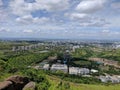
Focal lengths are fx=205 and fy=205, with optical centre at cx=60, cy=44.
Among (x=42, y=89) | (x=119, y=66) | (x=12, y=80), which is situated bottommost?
(x=119, y=66)

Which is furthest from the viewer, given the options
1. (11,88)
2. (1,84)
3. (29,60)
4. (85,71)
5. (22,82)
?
(29,60)

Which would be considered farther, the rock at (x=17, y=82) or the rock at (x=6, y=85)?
the rock at (x=17, y=82)

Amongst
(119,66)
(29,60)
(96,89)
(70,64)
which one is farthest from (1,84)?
(119,66)

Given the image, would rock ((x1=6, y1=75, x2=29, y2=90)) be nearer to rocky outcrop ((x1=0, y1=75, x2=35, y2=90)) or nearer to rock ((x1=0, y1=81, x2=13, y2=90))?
rocky outcrop ((x1=0, y1=75, x2=35, y2=90))

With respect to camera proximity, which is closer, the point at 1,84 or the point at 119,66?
the point at 1,84

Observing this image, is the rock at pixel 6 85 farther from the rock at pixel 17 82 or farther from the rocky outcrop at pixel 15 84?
the rock at pixel 17 82

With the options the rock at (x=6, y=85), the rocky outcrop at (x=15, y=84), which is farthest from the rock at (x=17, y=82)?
the rock at (x=6, y=85)

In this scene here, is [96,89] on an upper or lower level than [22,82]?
lower

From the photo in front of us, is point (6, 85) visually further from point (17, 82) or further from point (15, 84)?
point (17, 82)

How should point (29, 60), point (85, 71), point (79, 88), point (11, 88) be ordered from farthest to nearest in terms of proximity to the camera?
point (29, 60), point (85, 71), point (79, 88), point (11, 88)

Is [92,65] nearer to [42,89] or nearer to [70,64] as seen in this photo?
[70,64]

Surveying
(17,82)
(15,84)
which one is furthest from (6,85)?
(17,82)
